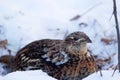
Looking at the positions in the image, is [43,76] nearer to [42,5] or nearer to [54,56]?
[54,56]

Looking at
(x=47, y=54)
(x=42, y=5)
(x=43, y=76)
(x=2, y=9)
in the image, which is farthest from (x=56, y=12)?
(x=43, y=76)

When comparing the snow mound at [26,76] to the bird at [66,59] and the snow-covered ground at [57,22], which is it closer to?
the bird at [66,59]

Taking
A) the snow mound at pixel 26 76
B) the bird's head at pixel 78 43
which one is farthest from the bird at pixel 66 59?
the snow mound at pixel 26 76

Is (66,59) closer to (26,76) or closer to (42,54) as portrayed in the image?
(42,54)

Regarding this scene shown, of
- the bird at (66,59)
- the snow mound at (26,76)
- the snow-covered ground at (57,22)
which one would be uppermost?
the snow-covered ground at (57,22)

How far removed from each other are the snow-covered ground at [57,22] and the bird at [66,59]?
1344 mm

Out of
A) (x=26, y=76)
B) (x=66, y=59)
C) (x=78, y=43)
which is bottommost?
(x=26, y=76)

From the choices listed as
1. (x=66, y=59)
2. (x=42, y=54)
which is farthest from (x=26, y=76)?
(x=42, y=54)

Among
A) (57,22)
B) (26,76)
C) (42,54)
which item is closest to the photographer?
(26,76)

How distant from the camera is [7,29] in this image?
7.55 meters

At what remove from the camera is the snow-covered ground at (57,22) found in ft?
24.0

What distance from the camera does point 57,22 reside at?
7.80m

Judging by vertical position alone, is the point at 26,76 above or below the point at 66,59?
below

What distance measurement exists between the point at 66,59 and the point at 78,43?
0.66ft
